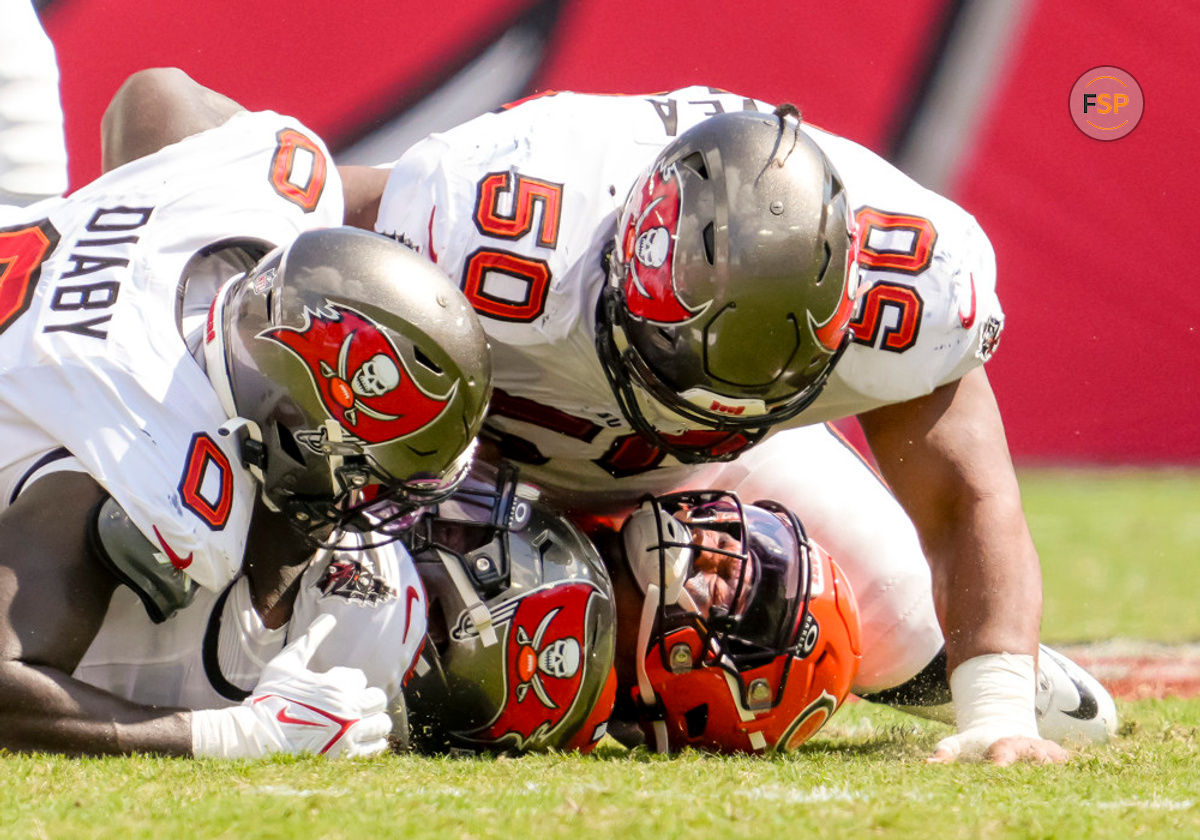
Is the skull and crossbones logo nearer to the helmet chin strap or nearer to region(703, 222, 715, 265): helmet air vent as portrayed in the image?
the helmet chin strap

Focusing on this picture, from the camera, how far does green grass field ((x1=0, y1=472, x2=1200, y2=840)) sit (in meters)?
2.05

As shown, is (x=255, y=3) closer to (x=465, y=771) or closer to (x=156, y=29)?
(x=156, y=29)

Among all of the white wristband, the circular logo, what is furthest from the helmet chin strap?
the circular logo

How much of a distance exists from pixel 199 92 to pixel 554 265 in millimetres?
1156

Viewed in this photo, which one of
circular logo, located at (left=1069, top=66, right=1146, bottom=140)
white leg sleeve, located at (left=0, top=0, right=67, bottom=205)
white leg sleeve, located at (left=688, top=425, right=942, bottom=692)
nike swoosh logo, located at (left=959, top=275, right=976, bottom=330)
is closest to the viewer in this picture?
nike swoosh logo, located at (left=959, top=275, right=976, bottom=330)

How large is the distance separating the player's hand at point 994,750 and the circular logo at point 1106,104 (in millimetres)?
4774

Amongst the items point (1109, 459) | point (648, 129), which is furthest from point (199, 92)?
point (1109, 459)

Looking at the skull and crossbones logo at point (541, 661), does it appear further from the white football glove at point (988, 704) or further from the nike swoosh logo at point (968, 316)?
the nike swoosh logo at point (968, 316)

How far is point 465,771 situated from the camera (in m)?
2.61

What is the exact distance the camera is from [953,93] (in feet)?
22.9

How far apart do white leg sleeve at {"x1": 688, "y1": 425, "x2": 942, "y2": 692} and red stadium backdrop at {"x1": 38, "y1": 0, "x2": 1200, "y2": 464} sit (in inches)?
126

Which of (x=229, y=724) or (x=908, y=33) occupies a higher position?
Answer: (x=908, y=33)

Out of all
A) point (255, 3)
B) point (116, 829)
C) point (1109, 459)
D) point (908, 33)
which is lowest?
point (1109, 459)

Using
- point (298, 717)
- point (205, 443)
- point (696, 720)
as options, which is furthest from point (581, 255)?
point (298, 717)
